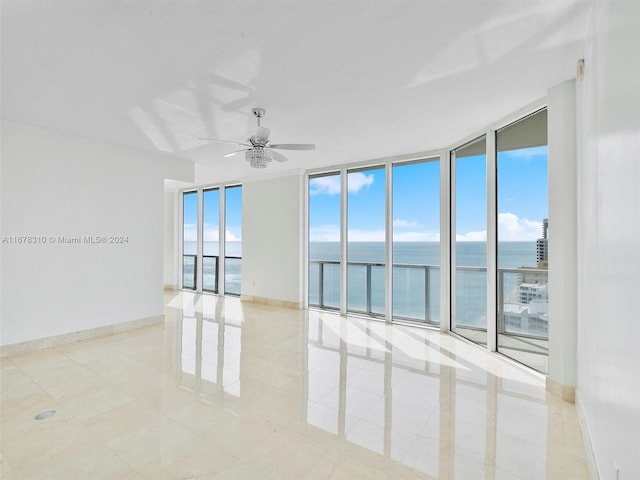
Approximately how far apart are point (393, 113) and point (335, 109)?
0.68 meters

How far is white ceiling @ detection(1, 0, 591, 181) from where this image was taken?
2.02 m

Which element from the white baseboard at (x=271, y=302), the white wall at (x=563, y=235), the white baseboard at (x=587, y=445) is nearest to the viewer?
the white baseboard at (x=587, y=445)

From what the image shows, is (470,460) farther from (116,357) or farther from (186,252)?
(186,252)

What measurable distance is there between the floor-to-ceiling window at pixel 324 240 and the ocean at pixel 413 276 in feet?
0.06

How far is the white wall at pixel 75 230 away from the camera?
3.94 m

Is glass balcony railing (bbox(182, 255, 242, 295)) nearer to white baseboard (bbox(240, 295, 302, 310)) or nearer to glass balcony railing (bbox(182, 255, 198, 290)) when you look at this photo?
glass balcony railing (bbox(182, 255, 198, 290))

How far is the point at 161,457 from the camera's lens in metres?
2.05

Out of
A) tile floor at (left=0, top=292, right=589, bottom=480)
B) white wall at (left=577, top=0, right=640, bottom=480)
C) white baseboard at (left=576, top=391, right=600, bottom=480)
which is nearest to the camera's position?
white wall at (left=577, top=0, right=640, bottom=480)

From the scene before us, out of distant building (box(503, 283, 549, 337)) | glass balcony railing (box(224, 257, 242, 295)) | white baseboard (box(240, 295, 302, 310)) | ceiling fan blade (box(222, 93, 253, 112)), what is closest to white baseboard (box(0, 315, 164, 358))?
white baseboard (box(240, 295, 302, 310))

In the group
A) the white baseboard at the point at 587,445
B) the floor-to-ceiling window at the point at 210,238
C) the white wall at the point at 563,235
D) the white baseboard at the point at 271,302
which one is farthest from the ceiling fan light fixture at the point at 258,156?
the floor-to-ceiling window at the point at 210,238

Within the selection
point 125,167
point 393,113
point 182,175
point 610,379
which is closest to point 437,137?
point 393,113

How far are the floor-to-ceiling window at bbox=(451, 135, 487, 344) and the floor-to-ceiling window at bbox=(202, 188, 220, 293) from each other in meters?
5.60

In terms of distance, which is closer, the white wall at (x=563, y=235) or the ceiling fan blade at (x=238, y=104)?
the white wall at (x=563, y=235)

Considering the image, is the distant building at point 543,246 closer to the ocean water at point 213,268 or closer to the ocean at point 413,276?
the ocean at point 413,276
